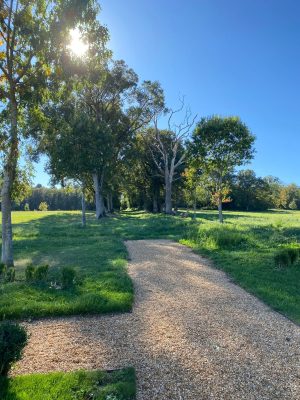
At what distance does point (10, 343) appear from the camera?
3.79m

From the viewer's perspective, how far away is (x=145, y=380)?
4023 millimetres

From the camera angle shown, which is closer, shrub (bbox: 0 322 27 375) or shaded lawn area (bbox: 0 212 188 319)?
shrub (bbox: 0 322 27 375)

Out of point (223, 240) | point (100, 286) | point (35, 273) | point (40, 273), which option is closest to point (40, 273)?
point (40, 273)

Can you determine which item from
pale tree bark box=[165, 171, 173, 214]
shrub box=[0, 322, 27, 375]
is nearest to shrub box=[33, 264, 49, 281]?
shrub box=[0, 322, 27, 375]

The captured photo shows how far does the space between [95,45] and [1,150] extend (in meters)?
4.40

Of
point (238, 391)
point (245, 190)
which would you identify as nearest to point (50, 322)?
point (238, 391)

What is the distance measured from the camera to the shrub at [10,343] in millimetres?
3775

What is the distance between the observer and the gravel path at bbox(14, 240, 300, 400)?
3969 mm

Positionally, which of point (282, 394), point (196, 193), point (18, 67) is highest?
point (18, 67)

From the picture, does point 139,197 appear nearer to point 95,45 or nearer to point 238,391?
point 95,45

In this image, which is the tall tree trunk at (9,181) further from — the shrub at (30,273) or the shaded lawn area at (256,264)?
the shaded lawn area at (256,264)

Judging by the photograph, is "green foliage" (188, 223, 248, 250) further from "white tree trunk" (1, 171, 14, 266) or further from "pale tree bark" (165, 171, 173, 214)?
"pale tree bark" (165, 171, 173, 214)

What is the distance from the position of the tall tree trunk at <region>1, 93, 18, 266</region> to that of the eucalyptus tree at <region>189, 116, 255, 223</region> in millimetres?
17877

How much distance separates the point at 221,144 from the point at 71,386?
950 inches
